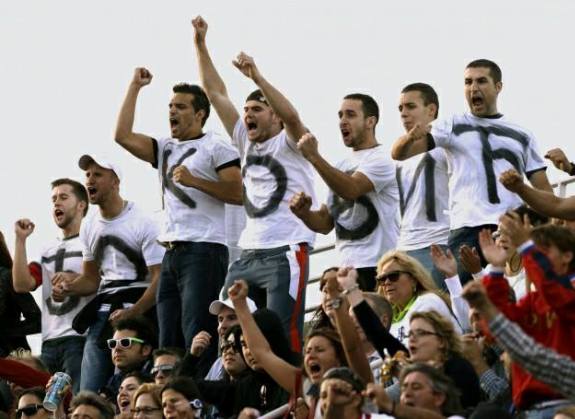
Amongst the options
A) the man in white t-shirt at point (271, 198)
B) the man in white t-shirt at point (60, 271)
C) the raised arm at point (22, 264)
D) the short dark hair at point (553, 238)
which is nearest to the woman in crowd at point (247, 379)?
the man in white t-shirt at point (271, 198)

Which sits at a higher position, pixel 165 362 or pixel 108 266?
pixel 108 266

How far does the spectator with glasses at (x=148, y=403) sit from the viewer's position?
45.0 ft

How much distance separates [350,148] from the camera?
15.5 m

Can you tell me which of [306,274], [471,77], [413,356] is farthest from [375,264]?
[413,356]

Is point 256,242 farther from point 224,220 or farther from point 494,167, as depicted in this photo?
point 494,167

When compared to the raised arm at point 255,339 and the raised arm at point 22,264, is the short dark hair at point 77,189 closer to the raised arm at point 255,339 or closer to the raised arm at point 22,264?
the raised arm at point 22,264

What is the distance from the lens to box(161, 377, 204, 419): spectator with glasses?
43.3 ft

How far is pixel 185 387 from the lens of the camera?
1330 centimetres

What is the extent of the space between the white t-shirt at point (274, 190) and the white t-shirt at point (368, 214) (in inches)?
10.1

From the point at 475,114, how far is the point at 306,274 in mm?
1852

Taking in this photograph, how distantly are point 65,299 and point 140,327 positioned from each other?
1488 mm

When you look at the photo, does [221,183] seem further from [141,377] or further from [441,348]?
[441,348]

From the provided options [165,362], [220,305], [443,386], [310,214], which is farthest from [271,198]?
[443,386]

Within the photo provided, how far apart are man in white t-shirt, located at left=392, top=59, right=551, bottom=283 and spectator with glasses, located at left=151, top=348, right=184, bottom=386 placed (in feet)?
7.17
